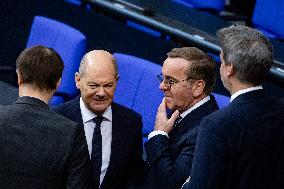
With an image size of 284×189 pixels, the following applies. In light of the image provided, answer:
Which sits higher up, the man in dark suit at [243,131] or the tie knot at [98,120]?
the man in dark suit at [243,131]

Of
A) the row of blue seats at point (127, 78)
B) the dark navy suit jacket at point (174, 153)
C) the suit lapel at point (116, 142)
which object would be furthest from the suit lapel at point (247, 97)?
the row of blue seats at point (127, 78)

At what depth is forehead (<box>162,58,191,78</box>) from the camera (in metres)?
2.48

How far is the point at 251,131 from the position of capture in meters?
1.92

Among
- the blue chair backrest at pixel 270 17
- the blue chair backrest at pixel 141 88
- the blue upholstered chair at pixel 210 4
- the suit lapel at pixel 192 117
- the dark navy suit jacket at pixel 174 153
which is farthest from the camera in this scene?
the blue upholstered chair at pixel 210 4

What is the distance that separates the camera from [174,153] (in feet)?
7.84

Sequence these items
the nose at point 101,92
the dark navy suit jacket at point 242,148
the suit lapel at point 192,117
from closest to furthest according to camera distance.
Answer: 1. the dark navy suit jacket at point 242,148
2. the suit lapel at point 192,117
3. the nose at point 101,92

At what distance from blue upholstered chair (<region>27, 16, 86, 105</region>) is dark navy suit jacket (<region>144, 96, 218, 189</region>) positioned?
1.28 metres

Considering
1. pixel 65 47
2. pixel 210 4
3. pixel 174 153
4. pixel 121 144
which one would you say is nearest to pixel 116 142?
pixel 121 144

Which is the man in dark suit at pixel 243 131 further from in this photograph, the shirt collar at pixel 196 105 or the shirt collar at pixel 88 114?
the shirt collar at pixel 88 114

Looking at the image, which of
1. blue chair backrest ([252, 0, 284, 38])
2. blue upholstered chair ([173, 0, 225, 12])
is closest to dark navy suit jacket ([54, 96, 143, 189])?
blue chair backrest ([252, 0, 284, 38])

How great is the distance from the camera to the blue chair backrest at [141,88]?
319cm

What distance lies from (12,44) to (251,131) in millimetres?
3301

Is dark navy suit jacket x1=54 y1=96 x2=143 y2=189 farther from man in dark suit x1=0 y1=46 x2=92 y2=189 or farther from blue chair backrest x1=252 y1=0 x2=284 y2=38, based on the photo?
blue chair backrest x1=252 y1=0 x2=284 y2=38

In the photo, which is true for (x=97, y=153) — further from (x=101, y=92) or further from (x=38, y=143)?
(x=38, y=143)
